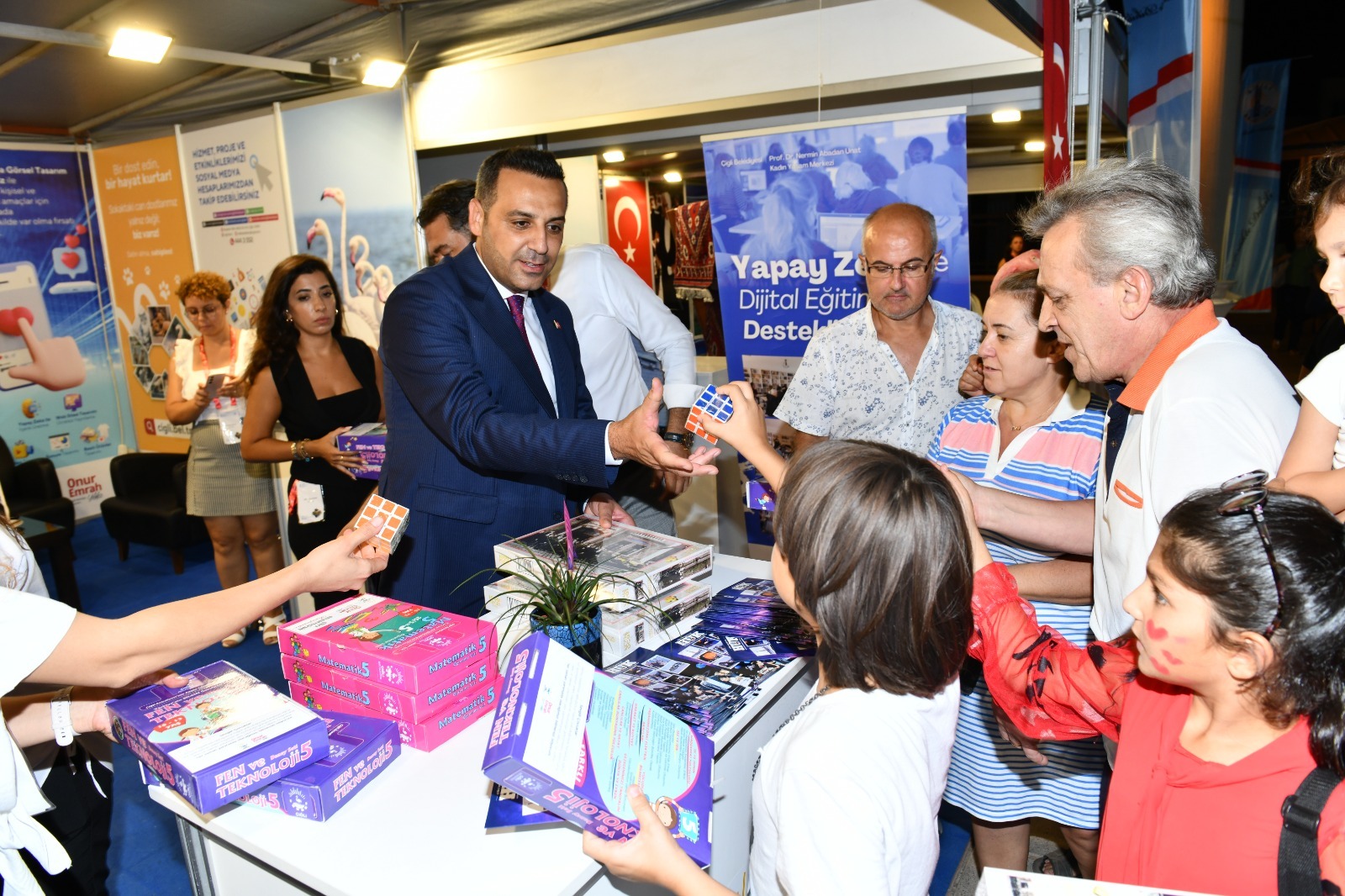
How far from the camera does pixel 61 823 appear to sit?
68.6 inches

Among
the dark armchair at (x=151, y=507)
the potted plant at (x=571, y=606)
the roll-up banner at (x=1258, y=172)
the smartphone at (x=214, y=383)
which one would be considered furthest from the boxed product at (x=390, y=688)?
the roll-up banner at (x=1258, y=172)

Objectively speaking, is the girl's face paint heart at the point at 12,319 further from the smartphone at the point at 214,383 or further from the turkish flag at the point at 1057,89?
the turkish flag at the point at 1057,89

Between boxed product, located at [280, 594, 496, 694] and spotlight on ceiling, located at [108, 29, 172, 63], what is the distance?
12.4ft

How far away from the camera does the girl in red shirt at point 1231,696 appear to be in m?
0.96

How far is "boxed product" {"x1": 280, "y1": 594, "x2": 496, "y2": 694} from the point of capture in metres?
1.57

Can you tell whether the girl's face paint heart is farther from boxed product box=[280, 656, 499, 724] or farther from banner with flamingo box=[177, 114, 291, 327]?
boxed product box=[280, 656, 499, 724]

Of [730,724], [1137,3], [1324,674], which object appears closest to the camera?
[1324,674]

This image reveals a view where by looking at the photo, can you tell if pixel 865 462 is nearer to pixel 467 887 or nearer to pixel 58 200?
pixel 467 887

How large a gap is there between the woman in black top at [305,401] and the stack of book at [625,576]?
5.94ft

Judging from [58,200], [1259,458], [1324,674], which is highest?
[58,200]

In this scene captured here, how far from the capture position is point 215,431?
444 cm

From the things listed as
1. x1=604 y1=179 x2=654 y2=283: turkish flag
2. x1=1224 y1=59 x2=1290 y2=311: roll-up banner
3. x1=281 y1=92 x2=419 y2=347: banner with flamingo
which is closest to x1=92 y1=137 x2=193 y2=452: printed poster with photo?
x1=281 y1=92 x2=419 y2=347: banner with flamingo

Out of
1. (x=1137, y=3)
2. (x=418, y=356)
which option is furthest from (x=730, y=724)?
(x=1137, y=3)

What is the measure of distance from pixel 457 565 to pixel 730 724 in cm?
105
